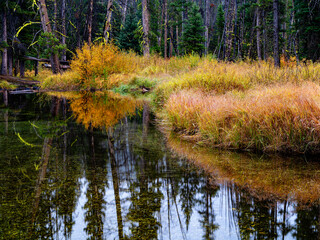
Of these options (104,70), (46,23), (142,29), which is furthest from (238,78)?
(142,29)

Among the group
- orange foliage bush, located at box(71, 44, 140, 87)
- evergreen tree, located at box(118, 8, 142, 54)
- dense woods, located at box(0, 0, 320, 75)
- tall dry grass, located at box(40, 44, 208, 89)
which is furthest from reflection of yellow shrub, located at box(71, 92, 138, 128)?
evergreen tree, located at box(118, 8, 142, 54)

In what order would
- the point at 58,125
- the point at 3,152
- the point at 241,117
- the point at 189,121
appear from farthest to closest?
1. the point at 58,125
2. the point at 189,121
3. the point at 241,117
4. the point at 3,152

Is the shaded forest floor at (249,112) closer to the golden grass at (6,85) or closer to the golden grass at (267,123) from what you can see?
the golden grass at (267,123)

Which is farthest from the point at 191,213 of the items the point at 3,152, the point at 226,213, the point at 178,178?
the point at 3,152

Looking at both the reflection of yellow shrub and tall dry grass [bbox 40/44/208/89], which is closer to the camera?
the reflection of yellow shrub

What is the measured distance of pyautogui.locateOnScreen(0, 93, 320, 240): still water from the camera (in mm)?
2367

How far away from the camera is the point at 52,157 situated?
4.34 m

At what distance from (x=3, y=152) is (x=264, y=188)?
143 inches

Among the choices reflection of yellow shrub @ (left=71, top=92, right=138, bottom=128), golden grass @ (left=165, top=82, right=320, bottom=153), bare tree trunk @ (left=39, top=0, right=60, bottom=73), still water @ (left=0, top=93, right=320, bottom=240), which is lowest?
still water @ (left=0, top=93, right=320, bottom=240)

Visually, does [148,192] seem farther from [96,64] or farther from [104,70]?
[104,70]

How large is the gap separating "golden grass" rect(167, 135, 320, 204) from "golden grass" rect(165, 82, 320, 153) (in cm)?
36

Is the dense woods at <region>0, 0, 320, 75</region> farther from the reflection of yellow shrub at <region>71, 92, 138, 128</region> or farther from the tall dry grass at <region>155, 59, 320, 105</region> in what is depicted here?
the reflection of yellow shrub at <region>71, 92, 138, 128</region>

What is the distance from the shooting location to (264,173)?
144 inches

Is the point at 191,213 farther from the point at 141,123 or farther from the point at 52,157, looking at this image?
the point at 141,123
